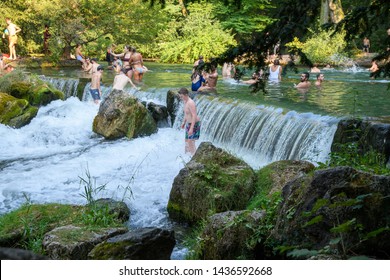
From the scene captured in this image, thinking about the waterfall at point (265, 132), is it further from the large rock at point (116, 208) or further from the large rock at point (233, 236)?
the large rock at point (233, 236)

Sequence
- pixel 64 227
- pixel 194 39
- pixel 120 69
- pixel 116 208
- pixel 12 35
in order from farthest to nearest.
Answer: pixel 194 39 → pixel 12 35 → pixel 120 69 → pixel 116 208 → pixel 64 227

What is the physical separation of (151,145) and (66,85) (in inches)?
310

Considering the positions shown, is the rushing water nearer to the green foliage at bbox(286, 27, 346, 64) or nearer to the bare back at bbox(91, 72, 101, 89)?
the bare back at bbox(91, 72, 101, 89)

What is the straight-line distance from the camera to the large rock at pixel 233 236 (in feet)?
17.7

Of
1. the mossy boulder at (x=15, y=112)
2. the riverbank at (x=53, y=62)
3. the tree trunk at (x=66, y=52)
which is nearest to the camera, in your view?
the mossy boulder at (x=15, y=112)

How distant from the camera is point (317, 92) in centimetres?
1628

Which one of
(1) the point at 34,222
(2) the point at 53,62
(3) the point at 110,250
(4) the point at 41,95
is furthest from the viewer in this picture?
(2) the point at 53,62

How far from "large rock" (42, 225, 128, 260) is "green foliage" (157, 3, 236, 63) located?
24.9 meters

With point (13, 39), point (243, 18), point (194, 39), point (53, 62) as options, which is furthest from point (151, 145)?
point (243, 18)

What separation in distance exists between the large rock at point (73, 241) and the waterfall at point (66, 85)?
13.7 meters

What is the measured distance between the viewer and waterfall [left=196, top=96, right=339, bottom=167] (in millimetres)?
10367

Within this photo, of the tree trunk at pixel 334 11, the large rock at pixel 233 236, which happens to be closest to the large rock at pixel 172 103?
the large rock at pixel 233 236

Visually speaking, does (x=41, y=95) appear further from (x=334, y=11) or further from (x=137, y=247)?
(x=334, y=11)

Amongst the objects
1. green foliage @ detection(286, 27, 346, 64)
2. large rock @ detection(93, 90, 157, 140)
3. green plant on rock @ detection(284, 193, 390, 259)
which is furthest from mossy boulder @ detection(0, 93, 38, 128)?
green foliage @ detection(286, 27, 346, 64)
